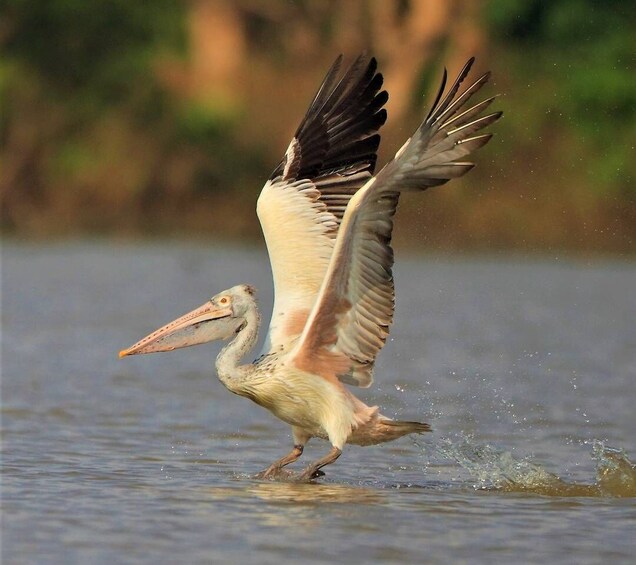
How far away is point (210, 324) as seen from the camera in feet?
28.3

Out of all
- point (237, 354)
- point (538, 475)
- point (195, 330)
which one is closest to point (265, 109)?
point (195, 330)

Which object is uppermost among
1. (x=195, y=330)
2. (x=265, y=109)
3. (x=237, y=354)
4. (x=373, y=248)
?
(x=265, y=109)

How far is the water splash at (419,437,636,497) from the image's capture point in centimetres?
808

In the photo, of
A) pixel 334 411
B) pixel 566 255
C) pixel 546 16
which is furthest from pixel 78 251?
pixel 334 411

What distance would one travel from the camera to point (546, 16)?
94.2 ft

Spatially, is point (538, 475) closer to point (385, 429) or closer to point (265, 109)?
point (385, 429)

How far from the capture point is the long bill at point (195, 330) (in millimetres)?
8594

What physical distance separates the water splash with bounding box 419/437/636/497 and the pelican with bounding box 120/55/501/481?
1.63ft

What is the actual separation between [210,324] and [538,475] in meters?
1.88

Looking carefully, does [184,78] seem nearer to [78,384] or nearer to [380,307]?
[78,384]

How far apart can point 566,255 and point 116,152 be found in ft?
28.9

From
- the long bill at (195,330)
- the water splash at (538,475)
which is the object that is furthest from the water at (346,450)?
the long bill at (195,330)

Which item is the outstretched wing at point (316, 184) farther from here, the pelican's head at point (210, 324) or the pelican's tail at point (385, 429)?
the pelican's tail at point (385, 429)

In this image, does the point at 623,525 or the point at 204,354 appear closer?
the point at 623,525
